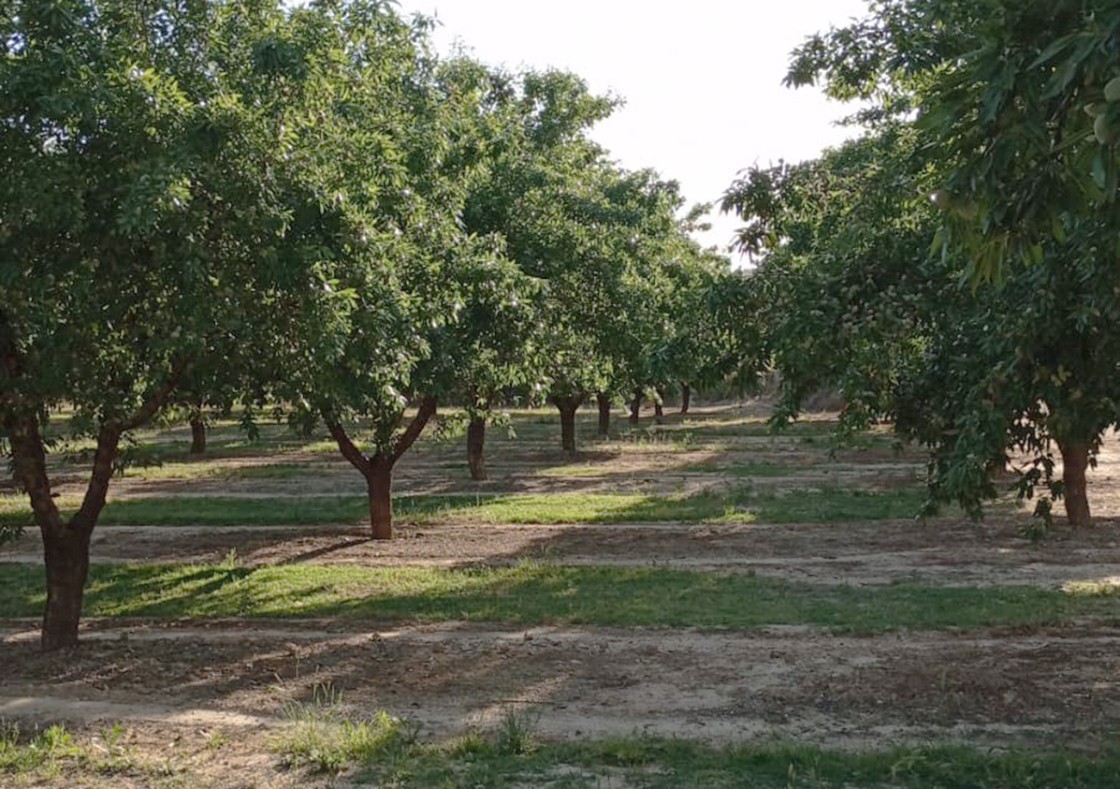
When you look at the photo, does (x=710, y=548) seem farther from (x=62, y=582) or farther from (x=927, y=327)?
(x=62, y=582)

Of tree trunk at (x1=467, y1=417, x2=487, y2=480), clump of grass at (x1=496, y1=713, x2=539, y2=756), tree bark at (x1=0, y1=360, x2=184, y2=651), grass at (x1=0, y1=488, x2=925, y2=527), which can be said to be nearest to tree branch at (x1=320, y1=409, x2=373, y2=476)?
grass at (x1=0, y1=488, x2=925, y2=527)

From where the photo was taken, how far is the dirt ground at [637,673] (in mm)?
8094

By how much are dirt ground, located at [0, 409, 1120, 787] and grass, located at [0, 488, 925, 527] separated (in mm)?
3097

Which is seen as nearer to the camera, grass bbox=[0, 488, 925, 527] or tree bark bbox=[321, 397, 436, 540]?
tree bark bbox=[321, 397, 436, 540]

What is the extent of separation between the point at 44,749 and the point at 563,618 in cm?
551

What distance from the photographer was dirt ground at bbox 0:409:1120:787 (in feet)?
26.6

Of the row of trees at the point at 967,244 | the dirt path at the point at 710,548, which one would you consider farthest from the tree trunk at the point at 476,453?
the row of trees at the point at 967,244

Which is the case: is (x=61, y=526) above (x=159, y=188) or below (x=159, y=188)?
below

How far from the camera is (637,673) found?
31.4 feet

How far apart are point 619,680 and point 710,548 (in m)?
7.03

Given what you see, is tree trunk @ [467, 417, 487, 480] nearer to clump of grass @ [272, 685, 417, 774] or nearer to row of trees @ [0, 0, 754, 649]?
row of trees @ [0, 0, 754, 649]

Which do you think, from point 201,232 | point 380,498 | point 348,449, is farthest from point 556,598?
point 201,232

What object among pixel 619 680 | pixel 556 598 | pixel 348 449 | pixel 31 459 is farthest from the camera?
pixel 348 449

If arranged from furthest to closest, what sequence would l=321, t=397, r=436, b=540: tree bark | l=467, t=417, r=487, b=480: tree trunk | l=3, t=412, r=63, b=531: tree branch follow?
1. l=467, t=417, r=487, b=480: tree trunk
2. l=321, t=397, r=436, b=540: tree bark
3. l=3, t=412, r=63, b=531: tree branch
